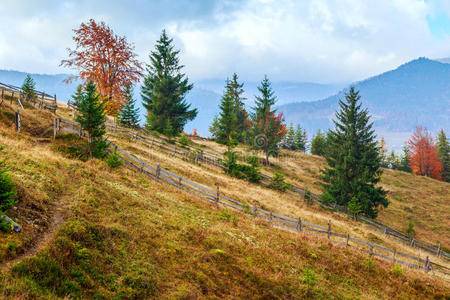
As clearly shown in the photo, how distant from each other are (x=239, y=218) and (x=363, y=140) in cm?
2563

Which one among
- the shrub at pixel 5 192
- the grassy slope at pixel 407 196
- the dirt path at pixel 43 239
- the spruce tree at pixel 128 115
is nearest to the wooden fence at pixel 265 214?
the dirt path at pixel 43 239

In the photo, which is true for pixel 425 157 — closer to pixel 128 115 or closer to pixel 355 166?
pixel 355 166

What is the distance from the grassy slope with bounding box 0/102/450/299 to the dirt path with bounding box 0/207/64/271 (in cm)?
13

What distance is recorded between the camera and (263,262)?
35.1ft

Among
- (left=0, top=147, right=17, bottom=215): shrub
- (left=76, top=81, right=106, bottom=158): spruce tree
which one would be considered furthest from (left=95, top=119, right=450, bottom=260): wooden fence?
(left=0, top=147, right=17, bottom=215): shrub

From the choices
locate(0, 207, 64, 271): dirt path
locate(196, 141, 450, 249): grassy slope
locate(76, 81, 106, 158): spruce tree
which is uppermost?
locate(76, 81, 106, 158): spruce tree

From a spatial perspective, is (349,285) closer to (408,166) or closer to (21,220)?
(21,220)

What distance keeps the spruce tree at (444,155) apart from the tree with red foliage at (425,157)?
923 millimetres

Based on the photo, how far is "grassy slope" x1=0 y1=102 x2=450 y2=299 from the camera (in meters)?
6.71

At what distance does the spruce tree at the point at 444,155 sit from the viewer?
199ft

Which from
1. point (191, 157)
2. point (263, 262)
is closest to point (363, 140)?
point (191, 157)

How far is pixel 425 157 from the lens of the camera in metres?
60.7

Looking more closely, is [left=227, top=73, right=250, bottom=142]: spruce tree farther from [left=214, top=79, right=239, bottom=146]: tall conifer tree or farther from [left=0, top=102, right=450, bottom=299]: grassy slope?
[left=0, top=102, right=450, bottom=299]: grassy slope

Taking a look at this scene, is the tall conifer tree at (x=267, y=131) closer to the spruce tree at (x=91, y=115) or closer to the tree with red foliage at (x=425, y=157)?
the spruce tree at (x=91, y=115)
